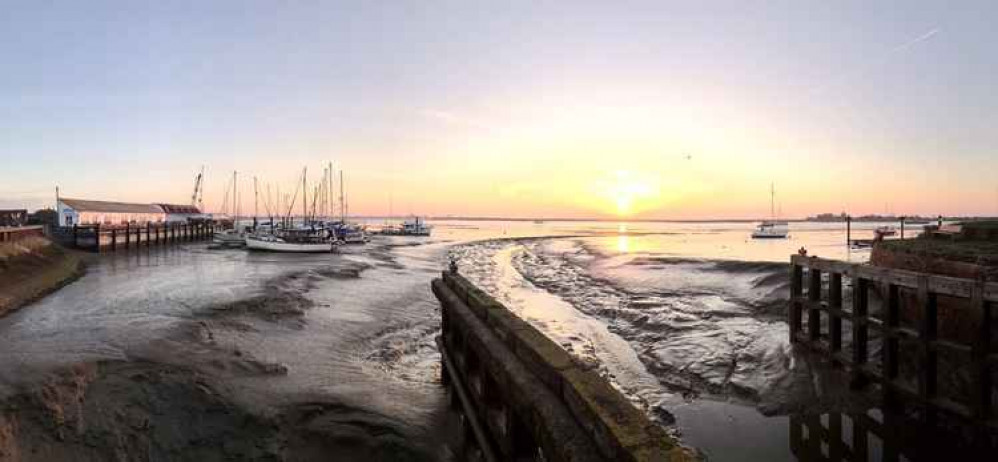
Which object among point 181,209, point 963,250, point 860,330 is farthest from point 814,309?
point 181,209

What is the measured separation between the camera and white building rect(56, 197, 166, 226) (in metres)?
65.1

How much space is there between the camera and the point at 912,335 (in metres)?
8.87

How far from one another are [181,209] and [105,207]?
4596 cm

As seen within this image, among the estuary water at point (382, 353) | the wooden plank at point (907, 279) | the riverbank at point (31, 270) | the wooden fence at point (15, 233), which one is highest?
the wooden fence at point (15, 233)

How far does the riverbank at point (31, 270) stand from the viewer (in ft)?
68.1

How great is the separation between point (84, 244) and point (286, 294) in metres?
35.7

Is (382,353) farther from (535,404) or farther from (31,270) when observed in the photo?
(31,270)

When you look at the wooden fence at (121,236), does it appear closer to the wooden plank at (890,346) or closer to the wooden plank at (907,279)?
the wooden plank at (907,279)

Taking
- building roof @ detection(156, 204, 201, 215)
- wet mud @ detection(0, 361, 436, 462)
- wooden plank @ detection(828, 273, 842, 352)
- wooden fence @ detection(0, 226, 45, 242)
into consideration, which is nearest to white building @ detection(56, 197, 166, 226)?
building roof @ detection(156, 204, 201, 215)

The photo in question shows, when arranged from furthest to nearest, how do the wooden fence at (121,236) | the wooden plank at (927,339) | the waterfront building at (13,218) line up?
the waterfront building at (13,218), the wooden fence at (121,236), the wooden plank at (927,339)

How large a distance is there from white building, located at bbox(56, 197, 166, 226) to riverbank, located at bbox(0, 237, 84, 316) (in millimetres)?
33610

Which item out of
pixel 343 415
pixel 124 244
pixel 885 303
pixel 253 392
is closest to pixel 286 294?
pixel 253 392

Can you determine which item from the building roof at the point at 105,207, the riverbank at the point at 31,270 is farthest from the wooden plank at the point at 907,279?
the building roof at the point at 105,207

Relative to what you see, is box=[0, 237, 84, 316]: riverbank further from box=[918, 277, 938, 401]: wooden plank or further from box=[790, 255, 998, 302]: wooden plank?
box=[918, 277, 938, 401]: wooden plank
